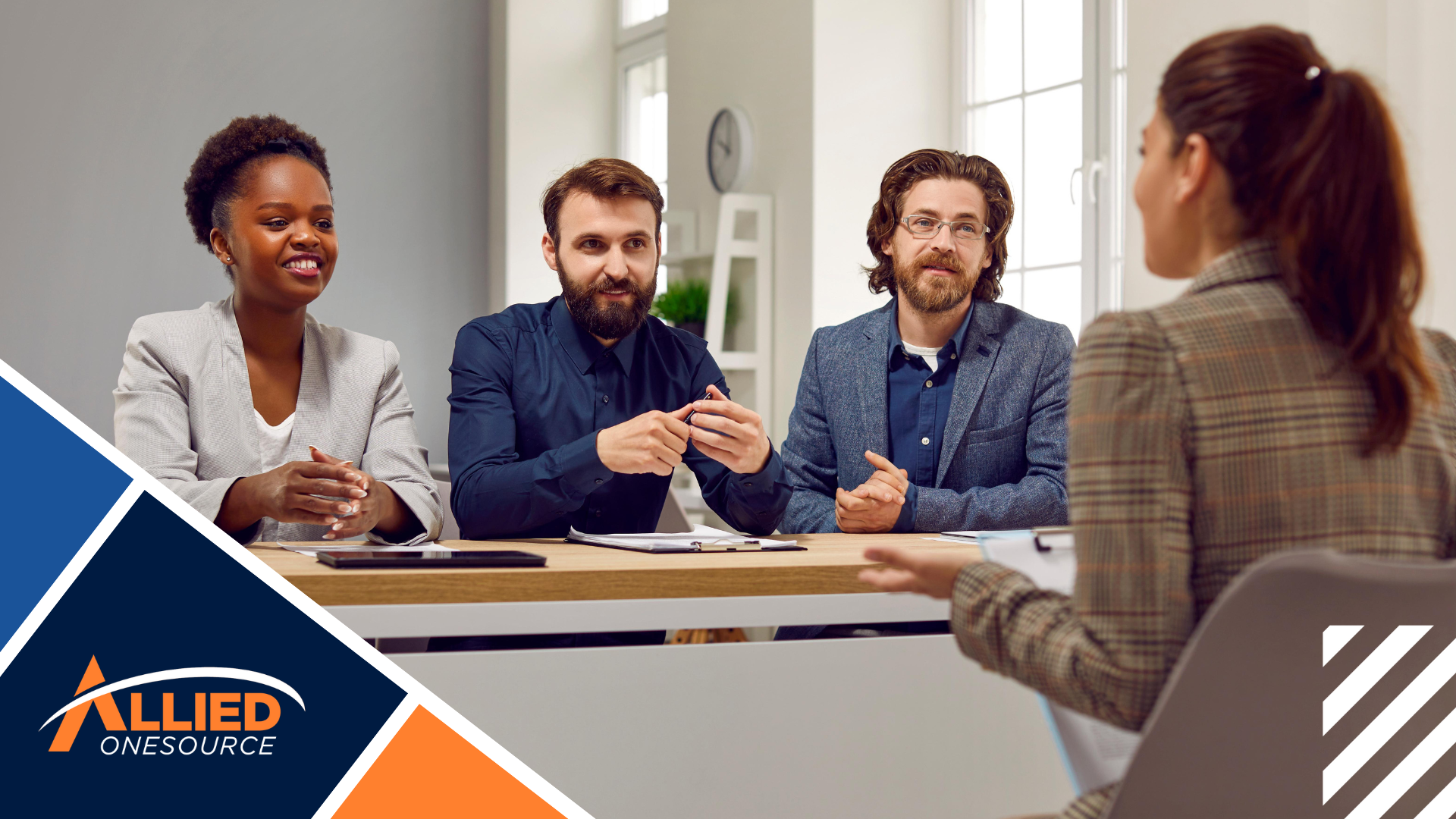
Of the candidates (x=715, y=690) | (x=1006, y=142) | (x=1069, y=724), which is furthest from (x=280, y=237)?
(x=1006, y=142)

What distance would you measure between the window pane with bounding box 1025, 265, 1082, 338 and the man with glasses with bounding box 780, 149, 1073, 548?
139cm

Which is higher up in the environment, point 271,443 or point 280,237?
point 280,237

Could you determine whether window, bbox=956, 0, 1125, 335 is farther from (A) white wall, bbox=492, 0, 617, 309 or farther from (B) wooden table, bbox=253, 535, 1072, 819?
(B) wooden table, bbox=253, 535, 1072, 819

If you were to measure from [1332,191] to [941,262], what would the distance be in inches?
58.7

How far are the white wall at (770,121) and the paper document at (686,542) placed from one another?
2371 millimetres

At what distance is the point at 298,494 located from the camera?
5.06 ft

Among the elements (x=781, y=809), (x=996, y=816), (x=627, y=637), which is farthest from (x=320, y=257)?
(x=996, y=816)

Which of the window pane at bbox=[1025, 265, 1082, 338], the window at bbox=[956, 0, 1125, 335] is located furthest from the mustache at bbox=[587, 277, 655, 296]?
the window pane at bbox=[1025, 265, 1082, 338]

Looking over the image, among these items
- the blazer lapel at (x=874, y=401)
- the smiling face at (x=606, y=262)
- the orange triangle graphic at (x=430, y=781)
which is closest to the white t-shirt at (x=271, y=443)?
the smiling face at (x=606, y=262)

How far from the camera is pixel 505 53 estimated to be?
5.46 m

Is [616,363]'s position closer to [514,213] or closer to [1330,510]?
[1330,510]

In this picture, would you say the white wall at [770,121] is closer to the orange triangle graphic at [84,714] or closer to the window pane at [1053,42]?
the window pane at [1053,42]

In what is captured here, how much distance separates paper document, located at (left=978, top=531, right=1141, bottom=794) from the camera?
99 centimetres

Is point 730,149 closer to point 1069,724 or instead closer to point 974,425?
point 974,425
